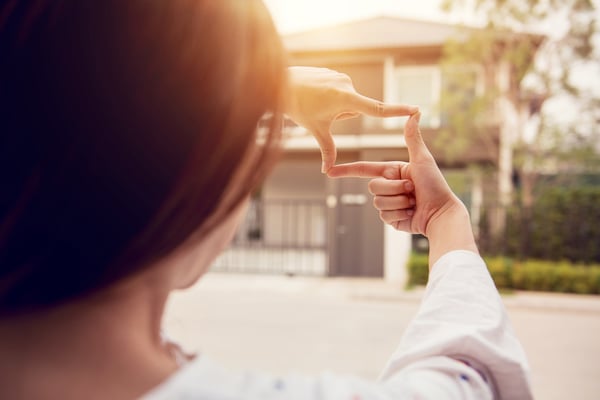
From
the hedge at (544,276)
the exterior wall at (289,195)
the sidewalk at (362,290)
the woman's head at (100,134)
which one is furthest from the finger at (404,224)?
the exterior wall at (289,195)

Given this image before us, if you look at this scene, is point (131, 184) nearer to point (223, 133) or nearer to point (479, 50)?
point (223, 133)

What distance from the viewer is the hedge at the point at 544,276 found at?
6.09 m

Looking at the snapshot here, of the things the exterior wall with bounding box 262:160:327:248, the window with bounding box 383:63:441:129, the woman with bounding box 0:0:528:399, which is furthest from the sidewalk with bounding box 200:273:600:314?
the woman with bounding box 0:0:528:399

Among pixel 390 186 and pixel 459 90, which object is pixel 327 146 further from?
pixel 459 90

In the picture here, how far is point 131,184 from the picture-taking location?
317 mm

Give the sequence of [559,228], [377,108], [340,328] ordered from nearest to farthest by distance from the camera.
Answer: [377,108]
[340,328]
[559,228]

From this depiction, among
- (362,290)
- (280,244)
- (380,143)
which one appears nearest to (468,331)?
(362,290)

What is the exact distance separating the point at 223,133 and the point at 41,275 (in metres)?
0.14

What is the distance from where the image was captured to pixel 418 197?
605 millimetres

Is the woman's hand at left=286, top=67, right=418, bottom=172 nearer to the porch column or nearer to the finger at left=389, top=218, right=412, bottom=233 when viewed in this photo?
the finger at left=389, top=218, right=412, bottom=233

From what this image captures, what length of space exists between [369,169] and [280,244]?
9644 millimetres

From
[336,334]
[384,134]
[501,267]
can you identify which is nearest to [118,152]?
[336,334]

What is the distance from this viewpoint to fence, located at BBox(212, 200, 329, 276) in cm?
806

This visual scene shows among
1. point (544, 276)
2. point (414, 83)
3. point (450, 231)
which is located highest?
point (414, 83)
